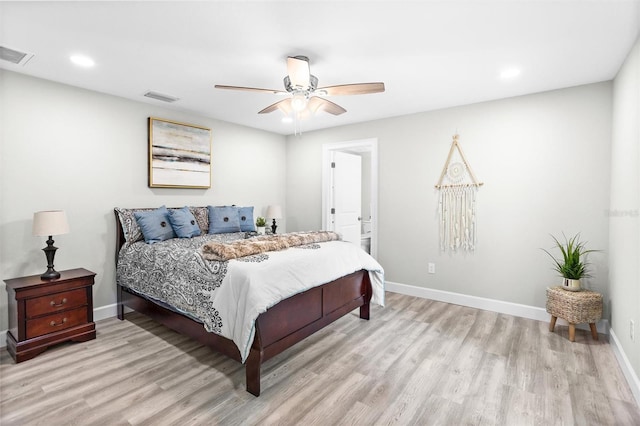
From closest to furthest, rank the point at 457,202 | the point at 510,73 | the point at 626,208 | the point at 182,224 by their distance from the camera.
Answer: the point at 626,208 → the point at 510,73 → the point at 182,224 → the point at 457,202

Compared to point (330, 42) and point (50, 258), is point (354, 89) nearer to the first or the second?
point (330, 42)

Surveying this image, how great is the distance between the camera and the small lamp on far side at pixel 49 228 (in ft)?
8.79

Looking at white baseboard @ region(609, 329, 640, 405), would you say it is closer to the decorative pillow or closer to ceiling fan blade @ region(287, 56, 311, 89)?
ceiling fan blade @ region(287, 56, 311, 89)

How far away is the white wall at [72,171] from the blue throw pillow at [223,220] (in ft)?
1.38

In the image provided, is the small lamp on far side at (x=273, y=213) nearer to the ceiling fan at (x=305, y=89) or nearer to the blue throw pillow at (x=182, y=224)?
the blue throw pillow at (x=182, y=224)

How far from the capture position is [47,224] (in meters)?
2.70

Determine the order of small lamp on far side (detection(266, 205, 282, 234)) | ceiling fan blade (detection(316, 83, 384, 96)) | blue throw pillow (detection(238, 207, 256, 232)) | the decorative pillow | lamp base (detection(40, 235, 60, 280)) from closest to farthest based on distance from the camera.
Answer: ceiling fan blade (detection(316, 83, 384, 96)) < lamp base (detection(40, 235, 60, 280)) < the decorative pillow < blue throw pillow (detection(238, 207, 256, 232)) < small lamp on far side (detection(266, 205, 282, 234))

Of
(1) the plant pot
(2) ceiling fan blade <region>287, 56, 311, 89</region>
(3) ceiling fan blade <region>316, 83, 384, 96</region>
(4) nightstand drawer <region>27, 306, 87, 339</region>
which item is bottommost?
(4) nightstand drawer <region>27, 306, 87, 339</region>

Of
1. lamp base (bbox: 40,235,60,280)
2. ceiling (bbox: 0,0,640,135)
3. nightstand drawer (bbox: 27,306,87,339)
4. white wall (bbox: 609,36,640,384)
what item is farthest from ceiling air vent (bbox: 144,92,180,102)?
white wall (bbox: 609,36,640,384)

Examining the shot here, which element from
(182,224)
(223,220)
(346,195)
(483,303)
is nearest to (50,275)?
(182,224)

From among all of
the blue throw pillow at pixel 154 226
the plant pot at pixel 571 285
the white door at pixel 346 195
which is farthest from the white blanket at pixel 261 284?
the white door at pixel 346 195

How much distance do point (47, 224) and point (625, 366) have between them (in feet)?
15.5

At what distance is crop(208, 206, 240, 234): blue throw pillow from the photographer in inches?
160

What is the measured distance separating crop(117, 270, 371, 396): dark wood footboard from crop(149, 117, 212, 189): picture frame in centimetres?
140
